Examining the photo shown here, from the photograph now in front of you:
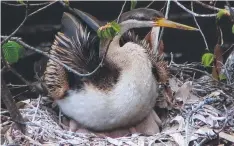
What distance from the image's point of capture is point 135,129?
3.20 metres

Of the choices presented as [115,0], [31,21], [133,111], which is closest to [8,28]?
[31,21]

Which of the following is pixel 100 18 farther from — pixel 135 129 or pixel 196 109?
pixel 196 109

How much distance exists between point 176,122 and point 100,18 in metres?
1.16

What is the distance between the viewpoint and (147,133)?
3189mm

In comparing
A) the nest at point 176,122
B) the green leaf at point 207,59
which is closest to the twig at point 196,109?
the nest at point 176,122

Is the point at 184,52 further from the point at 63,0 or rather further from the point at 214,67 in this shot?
the point at 63,0

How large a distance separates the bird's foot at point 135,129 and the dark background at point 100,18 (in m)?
0.93

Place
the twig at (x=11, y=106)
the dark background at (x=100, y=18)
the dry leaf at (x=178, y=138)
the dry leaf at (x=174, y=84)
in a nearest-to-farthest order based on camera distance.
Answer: the twig at (x=11, y=106), the dry leaf at (x=178, y=138), the dry leaf at (x=174, y=84), the dark background at (x=100, y=18)

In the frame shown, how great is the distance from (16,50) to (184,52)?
1.55 m

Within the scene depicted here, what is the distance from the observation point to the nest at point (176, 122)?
9.82 ft

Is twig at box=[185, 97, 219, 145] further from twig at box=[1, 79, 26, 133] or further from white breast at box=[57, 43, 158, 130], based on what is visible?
twig at box=[1, 79, 26, 133]

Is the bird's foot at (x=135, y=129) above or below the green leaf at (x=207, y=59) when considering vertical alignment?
below

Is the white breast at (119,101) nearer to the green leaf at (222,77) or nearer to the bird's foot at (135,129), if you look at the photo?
the bird's foot at (135,129)

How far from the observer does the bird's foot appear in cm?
317
